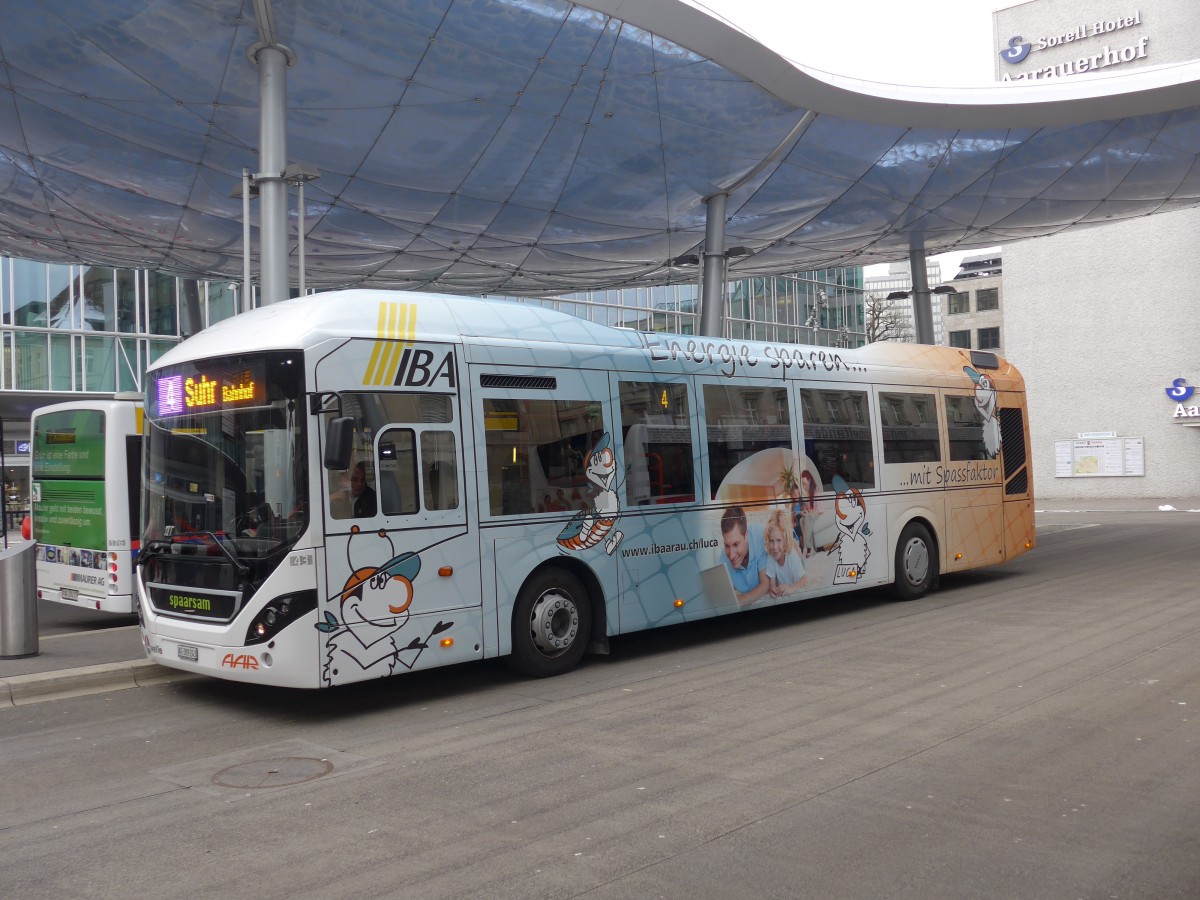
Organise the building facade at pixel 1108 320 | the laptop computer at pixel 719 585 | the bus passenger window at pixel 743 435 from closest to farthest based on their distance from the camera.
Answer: the laptop computer at pixel 719 585 → the bus passenger window at pixel 743 435 → the building facade at pixel 1108 320

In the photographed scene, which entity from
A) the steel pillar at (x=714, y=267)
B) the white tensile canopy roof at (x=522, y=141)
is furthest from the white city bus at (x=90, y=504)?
the steel pillar at (x=714, y=267)

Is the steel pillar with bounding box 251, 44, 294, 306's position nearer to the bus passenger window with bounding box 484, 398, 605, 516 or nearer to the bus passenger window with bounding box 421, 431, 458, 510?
the bus passenger window with bounding box 484, 398, 605, 516

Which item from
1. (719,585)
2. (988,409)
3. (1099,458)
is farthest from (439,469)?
(1099,458)

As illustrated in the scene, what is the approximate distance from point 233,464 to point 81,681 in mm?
2896

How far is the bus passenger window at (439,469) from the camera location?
28.0ft

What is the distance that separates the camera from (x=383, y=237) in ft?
84.9

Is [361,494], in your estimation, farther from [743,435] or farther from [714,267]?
[714,267]

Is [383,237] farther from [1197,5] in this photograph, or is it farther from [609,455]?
[1197,5]

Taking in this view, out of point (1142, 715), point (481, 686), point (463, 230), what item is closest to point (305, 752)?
point (481, 686)

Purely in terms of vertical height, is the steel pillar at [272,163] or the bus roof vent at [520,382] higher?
the steel pillar at [272,163]

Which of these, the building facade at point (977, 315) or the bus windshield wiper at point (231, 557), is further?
the building facade at point (977, 315)

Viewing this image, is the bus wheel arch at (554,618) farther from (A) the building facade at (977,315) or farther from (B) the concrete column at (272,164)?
(A) the building facade at (977,315)

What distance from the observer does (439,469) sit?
8641mm

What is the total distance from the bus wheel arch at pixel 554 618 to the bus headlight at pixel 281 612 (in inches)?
78.6
